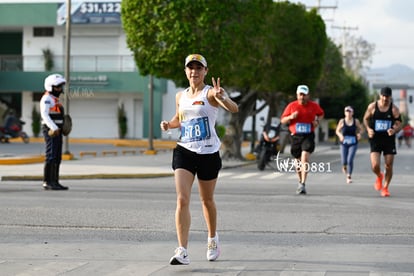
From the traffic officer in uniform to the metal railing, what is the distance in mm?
34825

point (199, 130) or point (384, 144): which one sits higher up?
point (199, 130)

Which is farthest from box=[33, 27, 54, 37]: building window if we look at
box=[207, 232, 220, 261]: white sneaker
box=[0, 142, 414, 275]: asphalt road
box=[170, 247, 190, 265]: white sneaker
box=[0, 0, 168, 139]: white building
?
box=[170, 247, 190, 265]: white sneaker

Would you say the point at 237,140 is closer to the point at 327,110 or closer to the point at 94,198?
the point at 94,198

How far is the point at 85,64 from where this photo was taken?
50.3m

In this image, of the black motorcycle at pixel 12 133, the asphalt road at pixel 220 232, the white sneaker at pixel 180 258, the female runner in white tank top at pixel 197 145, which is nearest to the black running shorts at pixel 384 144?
the asphalt road at pixel 220 232

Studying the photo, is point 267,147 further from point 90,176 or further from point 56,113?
point 56,113

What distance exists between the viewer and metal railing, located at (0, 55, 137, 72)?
5022 centimetres

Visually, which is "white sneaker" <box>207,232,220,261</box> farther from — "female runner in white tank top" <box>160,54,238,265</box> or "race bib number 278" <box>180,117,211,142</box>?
"race bib number 278" <box>180,117,211,142</box>

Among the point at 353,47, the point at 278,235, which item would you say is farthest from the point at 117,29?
the point at 353,47

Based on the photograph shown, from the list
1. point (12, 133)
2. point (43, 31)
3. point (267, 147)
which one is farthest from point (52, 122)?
point (43, 31)

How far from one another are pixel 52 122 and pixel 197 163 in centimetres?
749

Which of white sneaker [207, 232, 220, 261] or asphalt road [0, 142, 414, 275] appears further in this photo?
white sneaker [207, 232, 220, 261]

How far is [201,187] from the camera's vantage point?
822 centimetres

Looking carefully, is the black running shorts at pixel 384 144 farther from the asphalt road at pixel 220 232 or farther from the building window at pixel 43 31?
the building window at pixel 43 31
